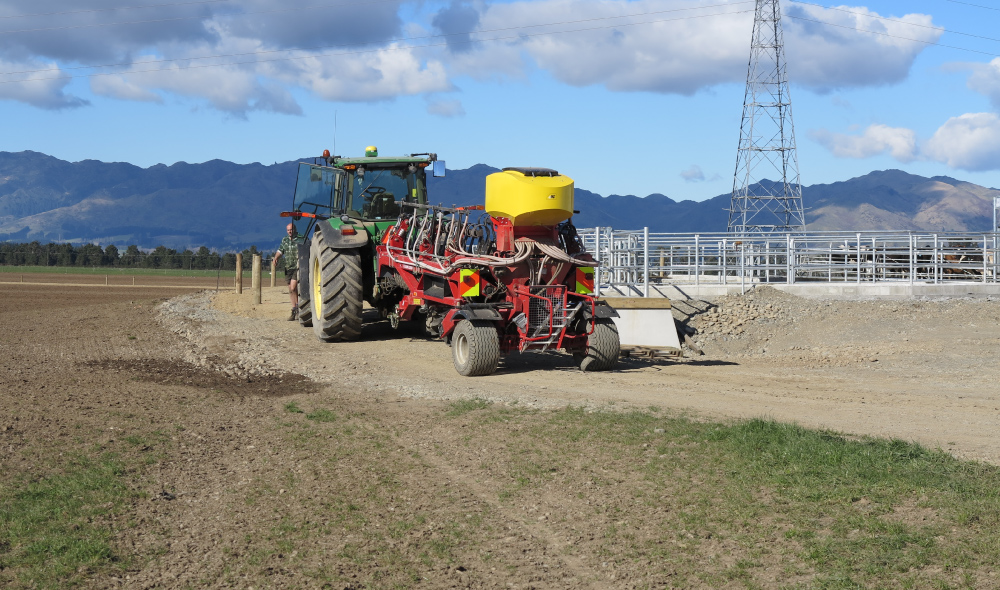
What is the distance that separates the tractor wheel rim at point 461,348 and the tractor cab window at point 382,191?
4.47 metres

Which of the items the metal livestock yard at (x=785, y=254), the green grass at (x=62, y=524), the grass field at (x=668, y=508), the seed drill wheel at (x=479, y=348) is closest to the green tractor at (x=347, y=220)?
the seed drill wheel at (x=479, y=348)

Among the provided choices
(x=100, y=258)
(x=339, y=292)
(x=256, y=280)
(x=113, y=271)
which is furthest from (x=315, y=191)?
(x=100, y=258)

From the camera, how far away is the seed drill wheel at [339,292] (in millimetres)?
14375

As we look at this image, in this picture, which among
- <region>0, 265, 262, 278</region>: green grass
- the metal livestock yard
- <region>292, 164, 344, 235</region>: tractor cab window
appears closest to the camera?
<region>292, 164, 344, 235</region>: tractor cab window

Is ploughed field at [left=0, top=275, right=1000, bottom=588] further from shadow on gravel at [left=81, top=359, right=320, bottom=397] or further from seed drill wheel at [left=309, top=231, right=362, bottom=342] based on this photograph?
seed drill wheel at [left=309, top=231, right=362, bottom=342]

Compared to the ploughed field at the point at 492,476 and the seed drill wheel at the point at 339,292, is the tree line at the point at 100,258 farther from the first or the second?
the ploughed field at the point at 492,476

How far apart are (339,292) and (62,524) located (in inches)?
362

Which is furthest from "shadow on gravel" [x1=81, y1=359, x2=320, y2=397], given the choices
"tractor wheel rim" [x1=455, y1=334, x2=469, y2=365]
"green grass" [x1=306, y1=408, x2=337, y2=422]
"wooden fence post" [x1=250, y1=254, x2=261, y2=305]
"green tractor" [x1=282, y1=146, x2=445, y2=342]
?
"wooden fence post" [x1=250, y1=254, x2=261, y2=305]

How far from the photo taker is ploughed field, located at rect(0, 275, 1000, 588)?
475 cm

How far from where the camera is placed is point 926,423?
8250 mm

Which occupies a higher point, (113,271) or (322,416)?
(113,271)

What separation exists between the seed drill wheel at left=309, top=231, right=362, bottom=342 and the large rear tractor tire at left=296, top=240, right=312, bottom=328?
5.28 feet

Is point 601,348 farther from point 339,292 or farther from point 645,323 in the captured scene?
point 339,292

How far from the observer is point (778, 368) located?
13.0m
